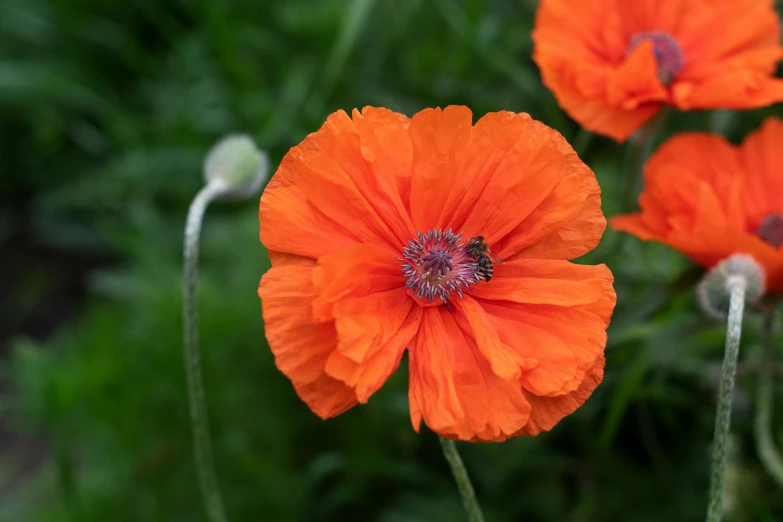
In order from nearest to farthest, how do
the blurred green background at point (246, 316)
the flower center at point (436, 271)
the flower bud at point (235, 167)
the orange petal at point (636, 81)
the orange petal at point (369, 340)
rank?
1. the orange petal at point (369, 340)
2. the flower center at point (436, 271)
3. the orange petal at point (636, 81)
4. the flower bud at point (235, 167)
5. the blurred green background at point (246, 316)

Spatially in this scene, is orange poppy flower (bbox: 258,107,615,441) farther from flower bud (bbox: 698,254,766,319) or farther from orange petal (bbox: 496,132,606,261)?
flower bud (bbox: 698,254,766,319)

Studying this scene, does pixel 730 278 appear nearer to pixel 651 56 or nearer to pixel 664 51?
pixel 651 56

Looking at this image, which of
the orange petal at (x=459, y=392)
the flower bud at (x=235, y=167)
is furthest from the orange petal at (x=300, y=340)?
the flower bud at (x=235, y=167)

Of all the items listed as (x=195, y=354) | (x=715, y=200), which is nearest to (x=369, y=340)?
(x=195, y=354)

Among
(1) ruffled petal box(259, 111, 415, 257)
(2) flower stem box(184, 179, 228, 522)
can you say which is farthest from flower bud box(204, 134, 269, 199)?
(1) ruffled petal box(259, 111, 415, 257)

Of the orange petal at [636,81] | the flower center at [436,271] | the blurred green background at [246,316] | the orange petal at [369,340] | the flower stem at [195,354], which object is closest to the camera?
the orange petal at [369,340]

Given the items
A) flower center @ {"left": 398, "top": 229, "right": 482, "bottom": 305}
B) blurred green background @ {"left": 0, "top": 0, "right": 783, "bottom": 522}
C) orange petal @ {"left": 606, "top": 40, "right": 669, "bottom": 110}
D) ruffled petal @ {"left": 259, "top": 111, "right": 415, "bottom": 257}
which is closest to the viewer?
ruffled petal @ {"left": 259, "top": 111, "right": 415, "bottom": 257}

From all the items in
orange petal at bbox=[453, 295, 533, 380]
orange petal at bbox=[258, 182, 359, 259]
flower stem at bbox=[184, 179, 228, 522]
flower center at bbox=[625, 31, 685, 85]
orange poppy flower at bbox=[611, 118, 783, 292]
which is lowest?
flower stem at bbox=[184, 179, 228, 522]

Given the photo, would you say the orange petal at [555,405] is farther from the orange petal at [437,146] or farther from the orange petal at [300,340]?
the orange petal at [437,146]
